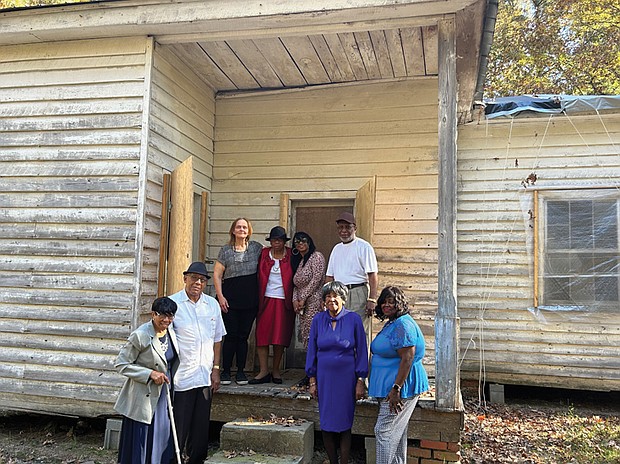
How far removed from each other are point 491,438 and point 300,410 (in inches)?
91.4

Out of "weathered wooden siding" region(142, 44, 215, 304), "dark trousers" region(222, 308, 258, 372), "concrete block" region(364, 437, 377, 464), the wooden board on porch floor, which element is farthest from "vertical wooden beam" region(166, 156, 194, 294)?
"concrete block" region(364, 437, 377, 464)

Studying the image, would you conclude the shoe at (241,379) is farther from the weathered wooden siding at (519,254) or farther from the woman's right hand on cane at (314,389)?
the weathered wooden siding at (519,254)

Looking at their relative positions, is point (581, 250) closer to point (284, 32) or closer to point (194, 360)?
point (284, 32)

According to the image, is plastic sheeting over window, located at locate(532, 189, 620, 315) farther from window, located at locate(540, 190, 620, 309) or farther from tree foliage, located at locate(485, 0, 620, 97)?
tree foliage, located at locate(485, 0, 620, 97)

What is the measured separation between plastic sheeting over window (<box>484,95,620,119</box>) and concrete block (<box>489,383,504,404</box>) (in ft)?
12.5

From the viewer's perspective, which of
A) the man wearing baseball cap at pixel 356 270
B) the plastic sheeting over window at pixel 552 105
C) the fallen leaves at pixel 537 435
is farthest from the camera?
the plastic sheeting over window at pixel 552 105

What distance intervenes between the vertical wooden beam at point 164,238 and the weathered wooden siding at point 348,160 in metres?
1.36

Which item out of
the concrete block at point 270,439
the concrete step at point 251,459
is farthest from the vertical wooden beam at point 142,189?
the concrete step at point 251,459

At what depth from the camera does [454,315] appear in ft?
13.6

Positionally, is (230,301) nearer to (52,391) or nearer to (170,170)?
(170,170)

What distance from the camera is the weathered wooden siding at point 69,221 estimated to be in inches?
191

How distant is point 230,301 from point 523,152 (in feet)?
16.0

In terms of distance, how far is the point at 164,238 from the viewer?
502cm

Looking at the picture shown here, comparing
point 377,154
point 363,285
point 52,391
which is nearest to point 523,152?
point 377,154
